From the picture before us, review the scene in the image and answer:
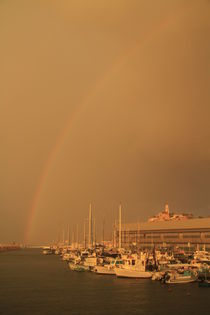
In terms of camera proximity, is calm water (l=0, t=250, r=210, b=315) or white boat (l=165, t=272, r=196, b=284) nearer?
calm water (l=0, t=250, r=210, b=315)

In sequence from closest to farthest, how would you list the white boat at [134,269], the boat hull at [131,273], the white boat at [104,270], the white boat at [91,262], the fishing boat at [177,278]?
the fishing boat at [177,278] → the boat hull at [131,273] → the white boat at [134,269] → the white boat at [104,270] → the white boat at [91,262]

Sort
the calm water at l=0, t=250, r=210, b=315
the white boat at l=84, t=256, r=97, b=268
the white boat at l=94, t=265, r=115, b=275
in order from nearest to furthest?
the calm water at l=0, t=250, r=210, b=315
the white boat at l=94, t=265, r=115, b=275
the white boat at l=84, t=256, r=97, b=268

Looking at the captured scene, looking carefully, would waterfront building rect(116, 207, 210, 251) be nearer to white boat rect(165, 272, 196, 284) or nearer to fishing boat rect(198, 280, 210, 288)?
white boat rect(165, 272, 196, 284)

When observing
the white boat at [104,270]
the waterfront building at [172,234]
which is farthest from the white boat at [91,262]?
the waterfront building at [172,234]

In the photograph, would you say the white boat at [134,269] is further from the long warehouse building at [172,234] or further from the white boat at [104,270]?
the long warehouse building at [172,234]

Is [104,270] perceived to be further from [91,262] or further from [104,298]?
[104,298]

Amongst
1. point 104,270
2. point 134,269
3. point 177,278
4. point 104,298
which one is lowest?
point 104,270

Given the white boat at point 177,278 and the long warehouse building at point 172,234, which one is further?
the long warehouse building at point 172,234

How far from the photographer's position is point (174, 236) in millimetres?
110062

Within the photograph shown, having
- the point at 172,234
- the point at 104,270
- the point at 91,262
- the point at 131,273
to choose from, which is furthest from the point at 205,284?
the point at 172,234

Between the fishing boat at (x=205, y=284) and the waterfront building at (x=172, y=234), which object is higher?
the waterfront building at (x=172, y=234)

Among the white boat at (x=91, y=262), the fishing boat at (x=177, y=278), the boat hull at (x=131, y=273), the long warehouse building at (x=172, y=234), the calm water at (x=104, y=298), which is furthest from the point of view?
the long warehouse building at (x=172, y=234)

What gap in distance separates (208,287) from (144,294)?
9084 millimetres

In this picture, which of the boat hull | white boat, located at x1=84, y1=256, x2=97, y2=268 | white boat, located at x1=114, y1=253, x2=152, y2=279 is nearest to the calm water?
the boat hull
